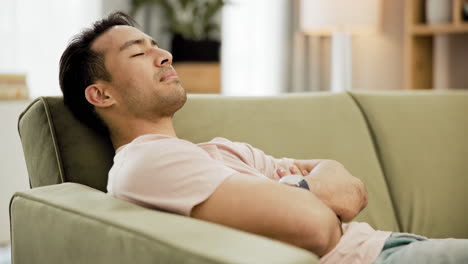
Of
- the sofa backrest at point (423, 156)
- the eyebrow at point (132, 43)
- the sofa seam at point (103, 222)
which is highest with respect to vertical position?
the eyebrow at point (132, 43)

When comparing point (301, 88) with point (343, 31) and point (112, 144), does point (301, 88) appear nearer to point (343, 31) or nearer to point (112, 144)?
point (343, 31)

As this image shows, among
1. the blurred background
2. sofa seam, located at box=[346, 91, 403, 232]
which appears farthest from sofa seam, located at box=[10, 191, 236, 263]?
the blurred background

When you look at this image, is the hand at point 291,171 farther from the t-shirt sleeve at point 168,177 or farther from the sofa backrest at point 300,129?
the t-shirt sleeve at point 168,177

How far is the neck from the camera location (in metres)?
1.35

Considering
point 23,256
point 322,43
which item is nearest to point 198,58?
point 322,43

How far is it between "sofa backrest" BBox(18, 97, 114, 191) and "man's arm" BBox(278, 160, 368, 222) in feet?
1.51

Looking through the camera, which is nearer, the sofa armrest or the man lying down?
the sofa armrest

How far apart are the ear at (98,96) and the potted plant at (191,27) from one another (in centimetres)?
195

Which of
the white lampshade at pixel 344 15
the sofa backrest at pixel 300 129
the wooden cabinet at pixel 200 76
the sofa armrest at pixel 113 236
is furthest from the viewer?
the wooden cabinet at pixel 200 76

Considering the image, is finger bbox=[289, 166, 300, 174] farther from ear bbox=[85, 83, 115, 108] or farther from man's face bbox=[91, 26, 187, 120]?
ear bbox=[85, 83, 115, 108]

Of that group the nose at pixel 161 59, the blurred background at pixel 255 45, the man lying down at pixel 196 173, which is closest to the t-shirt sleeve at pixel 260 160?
the man lying down at pixel 196 173

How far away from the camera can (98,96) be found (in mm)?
1365

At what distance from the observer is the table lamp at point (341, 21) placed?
10.2ft

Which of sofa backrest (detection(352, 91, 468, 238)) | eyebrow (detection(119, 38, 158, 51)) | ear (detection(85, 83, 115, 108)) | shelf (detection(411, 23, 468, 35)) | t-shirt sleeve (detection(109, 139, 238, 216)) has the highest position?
eyebrow (detection(119, 38, 158, 51))
